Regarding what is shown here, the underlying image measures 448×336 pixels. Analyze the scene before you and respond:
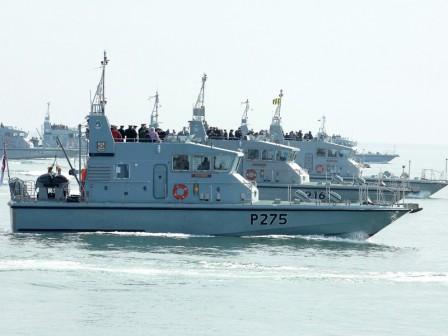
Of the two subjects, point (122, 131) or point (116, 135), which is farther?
point (122, 131)

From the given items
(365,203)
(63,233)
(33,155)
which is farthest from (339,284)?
(33,155)

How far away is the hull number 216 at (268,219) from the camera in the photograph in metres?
37.8

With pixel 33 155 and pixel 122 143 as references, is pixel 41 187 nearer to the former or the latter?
pixel 122 143

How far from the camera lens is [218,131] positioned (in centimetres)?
5000

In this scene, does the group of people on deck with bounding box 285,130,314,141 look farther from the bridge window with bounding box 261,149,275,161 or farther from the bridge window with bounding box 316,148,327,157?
the bridge window with bounding box 261,149,275,161

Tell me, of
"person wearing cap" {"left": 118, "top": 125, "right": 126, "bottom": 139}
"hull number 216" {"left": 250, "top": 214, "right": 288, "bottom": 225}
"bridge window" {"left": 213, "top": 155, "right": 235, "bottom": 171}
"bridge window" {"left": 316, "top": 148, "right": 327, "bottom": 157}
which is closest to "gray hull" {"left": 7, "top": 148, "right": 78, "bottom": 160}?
"bridge window" {"left": 316, "top": 148, "right": 327, "bottom": 157}

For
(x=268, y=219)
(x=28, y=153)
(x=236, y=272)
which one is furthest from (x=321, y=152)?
(x=28, y=153)

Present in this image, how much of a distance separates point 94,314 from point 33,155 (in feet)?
376

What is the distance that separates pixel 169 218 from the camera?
37.8 metres

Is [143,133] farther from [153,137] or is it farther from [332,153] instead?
[332,153]

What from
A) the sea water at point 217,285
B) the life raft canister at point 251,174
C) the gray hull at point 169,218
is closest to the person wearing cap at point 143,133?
the gray hull at point 169,218

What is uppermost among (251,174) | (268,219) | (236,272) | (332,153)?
(332,153)

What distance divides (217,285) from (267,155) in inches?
895

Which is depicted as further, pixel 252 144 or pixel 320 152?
pixel 320 152
